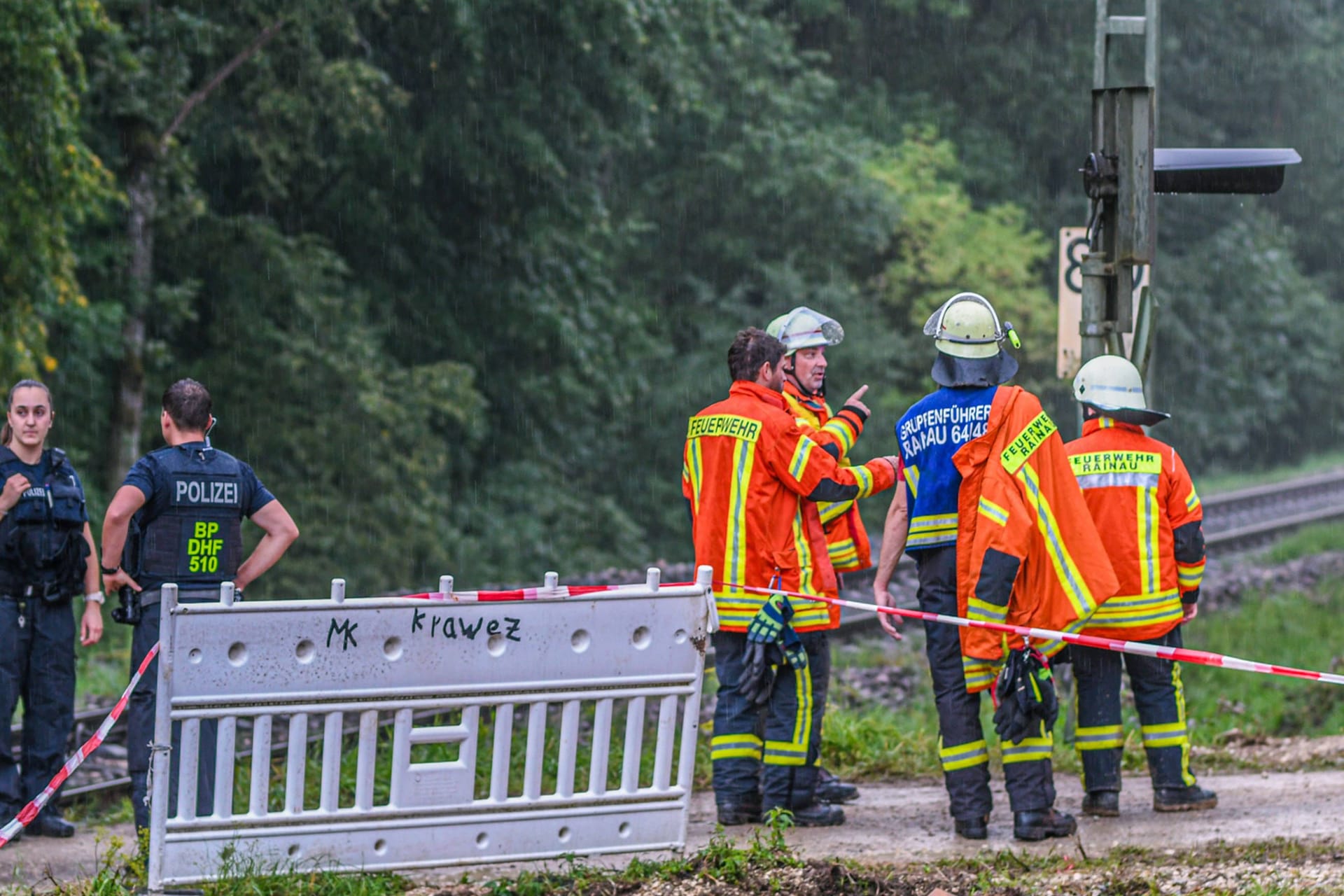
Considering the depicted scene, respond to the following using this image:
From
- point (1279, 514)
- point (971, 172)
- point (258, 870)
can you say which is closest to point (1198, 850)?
point (258, 870)

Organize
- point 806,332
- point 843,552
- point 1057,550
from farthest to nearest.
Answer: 1. point 843,552
2. point 806,332
3. point 1057,550

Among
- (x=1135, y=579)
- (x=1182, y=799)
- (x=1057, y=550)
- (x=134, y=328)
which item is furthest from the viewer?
(x=134, y=328)

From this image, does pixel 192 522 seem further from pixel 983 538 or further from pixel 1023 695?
pixel 1023 695

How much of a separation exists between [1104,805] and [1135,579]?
99 centimetres

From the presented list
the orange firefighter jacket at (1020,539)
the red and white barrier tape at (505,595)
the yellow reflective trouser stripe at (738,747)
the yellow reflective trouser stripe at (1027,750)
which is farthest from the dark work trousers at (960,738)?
the red and white barrier tape at (505,595)

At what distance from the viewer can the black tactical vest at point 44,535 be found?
733 cm

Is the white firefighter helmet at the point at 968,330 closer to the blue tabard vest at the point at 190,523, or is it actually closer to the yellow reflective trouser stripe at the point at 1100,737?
the yellow reflective trouser stripe at the point at 1100,737

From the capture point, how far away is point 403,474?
1981 cm

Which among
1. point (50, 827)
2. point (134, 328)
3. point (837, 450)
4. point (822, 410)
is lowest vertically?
point (50, 827)

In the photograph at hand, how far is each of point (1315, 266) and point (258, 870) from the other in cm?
4132

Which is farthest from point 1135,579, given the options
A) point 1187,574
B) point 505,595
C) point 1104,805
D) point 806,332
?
point 505,595

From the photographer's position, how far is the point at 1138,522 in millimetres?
7230

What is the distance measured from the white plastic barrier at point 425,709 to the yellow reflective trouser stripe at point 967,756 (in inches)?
50.1

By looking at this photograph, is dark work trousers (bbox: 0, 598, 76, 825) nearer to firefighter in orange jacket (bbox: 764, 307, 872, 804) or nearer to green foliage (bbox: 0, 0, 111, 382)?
firefighter in orange jacket (bbox: 764, 307, 872, 804)
